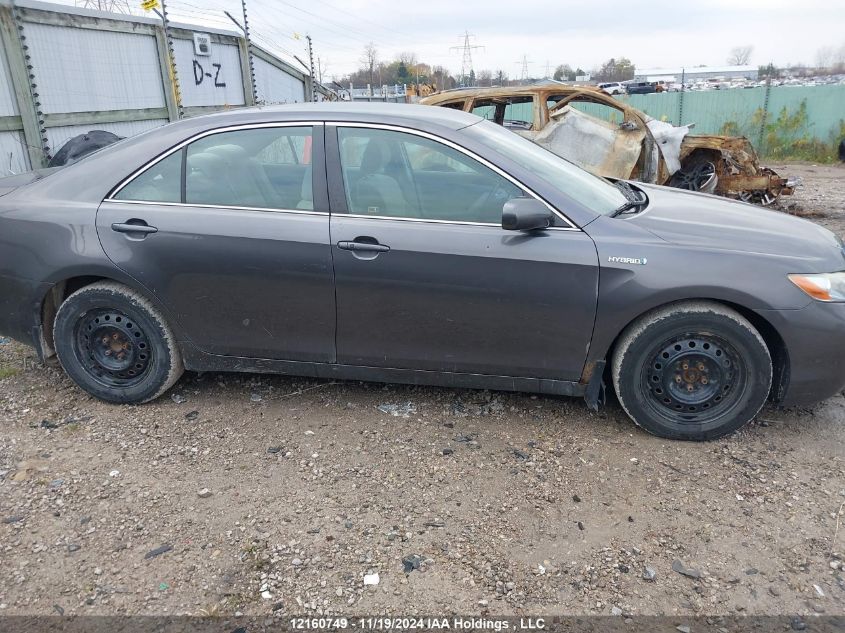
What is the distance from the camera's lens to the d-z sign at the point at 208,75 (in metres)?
12.6

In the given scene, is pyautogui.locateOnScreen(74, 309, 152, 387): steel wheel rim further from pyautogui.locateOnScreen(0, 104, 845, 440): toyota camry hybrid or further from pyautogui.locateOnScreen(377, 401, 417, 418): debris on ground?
pyautogui.locateOnScreen(377, 401, 417, 418): debris on ground

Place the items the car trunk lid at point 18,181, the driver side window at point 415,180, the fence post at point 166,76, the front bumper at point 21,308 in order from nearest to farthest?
the driver side window at point 415,180 → the front bumper at point 21,308 → the car trunk lid at point 18,181 → the fence post at point 166,76

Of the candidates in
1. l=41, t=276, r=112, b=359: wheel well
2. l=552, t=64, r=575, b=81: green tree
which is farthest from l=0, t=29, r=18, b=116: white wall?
l=552, t=64, r=575, b=81: green tree

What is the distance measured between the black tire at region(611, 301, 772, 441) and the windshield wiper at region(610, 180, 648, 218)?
646mm

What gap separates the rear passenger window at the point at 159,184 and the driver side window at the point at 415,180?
0.96 m

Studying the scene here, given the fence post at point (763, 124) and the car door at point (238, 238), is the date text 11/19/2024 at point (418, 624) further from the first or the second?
the fence post at point (763, 124)

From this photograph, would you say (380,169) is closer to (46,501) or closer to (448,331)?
(448,331)

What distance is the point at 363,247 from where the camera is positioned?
129 inches

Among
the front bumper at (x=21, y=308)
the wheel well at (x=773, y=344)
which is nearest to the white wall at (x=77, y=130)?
the front bumper at (x=21, y=308)

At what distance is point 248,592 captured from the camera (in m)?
2.41

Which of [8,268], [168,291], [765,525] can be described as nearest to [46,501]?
[168,291]

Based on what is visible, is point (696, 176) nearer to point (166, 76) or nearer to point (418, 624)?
point (418, 624)

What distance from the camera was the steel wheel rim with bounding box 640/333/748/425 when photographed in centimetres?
323

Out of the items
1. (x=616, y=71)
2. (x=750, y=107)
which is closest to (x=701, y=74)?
(x=616, y=71)
